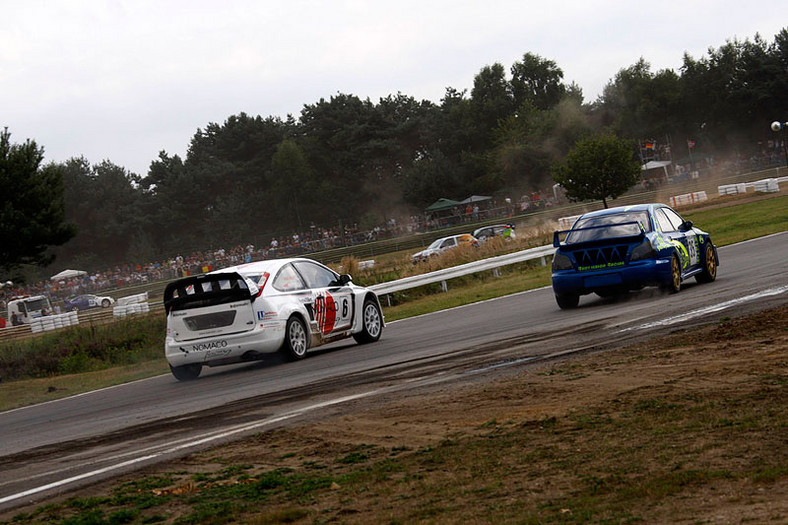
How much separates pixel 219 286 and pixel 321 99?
87.8m

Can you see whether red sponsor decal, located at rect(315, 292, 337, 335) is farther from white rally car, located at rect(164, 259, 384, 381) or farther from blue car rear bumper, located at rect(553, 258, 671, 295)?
blue car rear bumper, located at rect(553, 258, 671, 295)

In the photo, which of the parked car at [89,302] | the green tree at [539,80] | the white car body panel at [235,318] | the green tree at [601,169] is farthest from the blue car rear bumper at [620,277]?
the green tree at [539,80]

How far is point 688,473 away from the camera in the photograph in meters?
4.38

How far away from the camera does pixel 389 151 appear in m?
94.8

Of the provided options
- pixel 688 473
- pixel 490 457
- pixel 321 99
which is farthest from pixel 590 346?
pixel 321 99

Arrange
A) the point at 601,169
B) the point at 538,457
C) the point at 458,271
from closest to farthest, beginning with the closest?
the point at 538,457
the point at 458,271
the point at 601,169

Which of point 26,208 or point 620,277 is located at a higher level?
point 26,208

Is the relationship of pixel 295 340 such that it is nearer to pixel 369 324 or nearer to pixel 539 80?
pixel 369 324

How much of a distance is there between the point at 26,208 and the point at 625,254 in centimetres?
1905

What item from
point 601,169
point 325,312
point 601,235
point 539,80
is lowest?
point 325,312

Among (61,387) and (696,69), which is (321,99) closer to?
(696,69)

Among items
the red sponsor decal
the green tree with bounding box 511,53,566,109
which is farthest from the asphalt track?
the green tree with bounding box 511,53,566,109

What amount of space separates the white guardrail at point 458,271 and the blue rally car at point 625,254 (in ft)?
30.9

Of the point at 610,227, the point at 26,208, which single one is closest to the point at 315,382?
the point at 610,227
